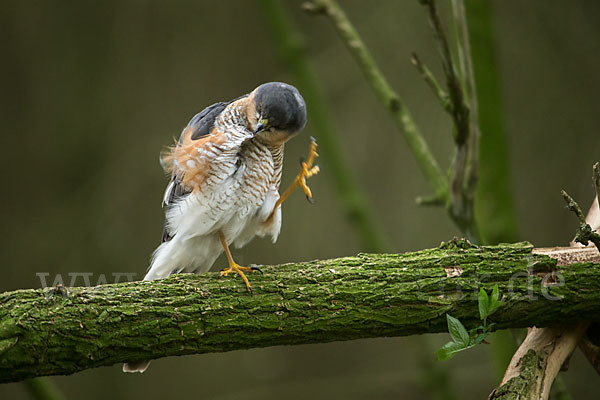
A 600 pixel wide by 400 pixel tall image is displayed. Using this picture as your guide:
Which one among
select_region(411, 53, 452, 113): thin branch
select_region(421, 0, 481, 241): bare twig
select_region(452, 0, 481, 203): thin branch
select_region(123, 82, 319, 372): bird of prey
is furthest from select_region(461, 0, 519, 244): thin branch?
select_region(123, 82, 319, 372): bird of prey

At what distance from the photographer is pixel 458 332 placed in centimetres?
179

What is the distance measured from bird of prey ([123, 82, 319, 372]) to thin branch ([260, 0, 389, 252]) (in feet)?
3.94

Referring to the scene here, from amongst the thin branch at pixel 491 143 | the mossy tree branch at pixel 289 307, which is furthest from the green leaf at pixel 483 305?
the thin branch at pixel 491 143

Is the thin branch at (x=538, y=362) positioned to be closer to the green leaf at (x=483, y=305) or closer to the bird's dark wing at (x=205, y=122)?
the green leaf at (x=483, y=305)

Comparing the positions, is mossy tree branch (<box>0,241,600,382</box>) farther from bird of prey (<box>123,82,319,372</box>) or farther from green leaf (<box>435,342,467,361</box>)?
bird of prey (<box>123,82,319,372</box>)

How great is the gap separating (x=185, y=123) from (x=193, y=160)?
2994 mm

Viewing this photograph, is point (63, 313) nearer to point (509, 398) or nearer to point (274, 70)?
point (509, 398)

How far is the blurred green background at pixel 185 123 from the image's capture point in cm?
483

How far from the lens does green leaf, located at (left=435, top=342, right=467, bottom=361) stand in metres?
1.73

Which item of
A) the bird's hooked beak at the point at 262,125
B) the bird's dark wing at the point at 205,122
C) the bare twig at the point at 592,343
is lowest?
the bare twig at the point at 592,343

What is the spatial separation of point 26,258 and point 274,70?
8.82 feet

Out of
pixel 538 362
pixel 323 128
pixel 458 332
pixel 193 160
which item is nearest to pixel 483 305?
pixel 458 332

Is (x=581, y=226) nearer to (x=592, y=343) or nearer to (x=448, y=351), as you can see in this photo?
(x=448, y=351)

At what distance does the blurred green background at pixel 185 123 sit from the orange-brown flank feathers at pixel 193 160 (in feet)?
7.42
